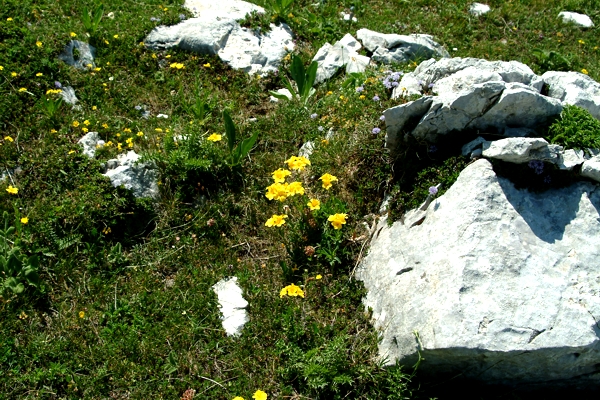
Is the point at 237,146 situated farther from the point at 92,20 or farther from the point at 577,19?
the point at 577,19

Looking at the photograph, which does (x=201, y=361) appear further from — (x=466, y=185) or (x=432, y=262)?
(x=466, y=185)

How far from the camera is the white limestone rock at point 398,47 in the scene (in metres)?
8.02

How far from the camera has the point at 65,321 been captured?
4.89 metres

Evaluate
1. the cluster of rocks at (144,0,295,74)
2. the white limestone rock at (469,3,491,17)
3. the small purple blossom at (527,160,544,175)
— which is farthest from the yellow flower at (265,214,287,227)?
the white limestone rock at (469,3,491,17)

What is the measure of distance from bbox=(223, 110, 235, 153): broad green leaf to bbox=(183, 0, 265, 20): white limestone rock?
3.06 metres

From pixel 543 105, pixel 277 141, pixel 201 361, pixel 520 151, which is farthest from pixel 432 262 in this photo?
pixel 277 141

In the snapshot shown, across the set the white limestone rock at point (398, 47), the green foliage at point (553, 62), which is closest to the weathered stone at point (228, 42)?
the white limestone rock at point (398, 47)

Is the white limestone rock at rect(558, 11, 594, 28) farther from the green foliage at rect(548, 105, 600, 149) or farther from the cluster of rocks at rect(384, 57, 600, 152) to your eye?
the green foliage at rect(548, 105, 600, 149)

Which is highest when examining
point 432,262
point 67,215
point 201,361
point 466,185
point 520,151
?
point 520,151

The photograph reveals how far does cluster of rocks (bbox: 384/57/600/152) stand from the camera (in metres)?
4.86

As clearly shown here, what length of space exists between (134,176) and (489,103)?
3656 millimetres

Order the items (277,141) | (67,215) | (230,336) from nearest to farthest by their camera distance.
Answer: (230,336) → (67,215) → (277,141)

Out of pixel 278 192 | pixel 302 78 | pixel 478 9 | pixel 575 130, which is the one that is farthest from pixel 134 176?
pixel 478 9

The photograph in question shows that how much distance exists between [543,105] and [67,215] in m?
4.63
